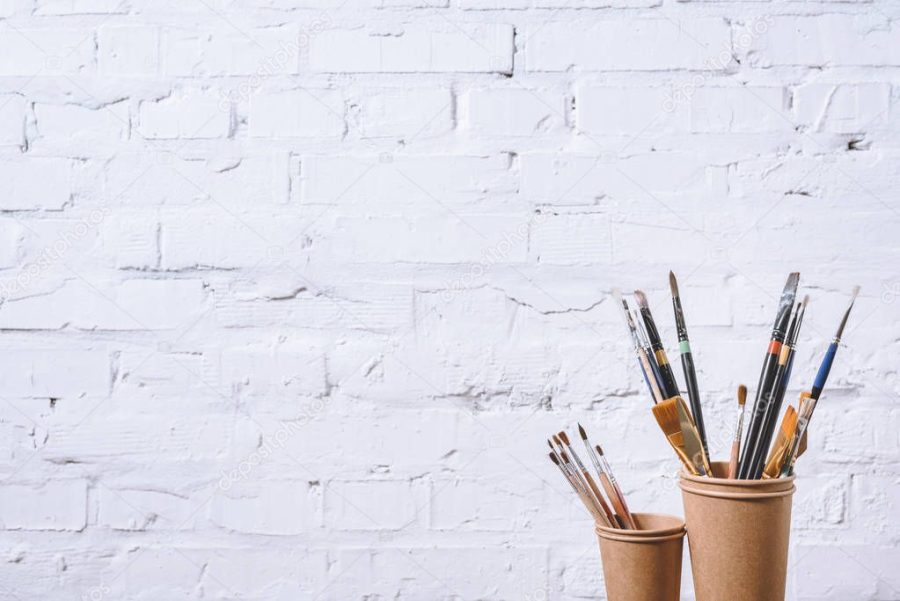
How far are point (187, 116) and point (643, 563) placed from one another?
699 millimetres

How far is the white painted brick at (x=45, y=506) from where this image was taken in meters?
0.93

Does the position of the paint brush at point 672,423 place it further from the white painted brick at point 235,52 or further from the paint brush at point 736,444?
the white painted brick at point 235,52

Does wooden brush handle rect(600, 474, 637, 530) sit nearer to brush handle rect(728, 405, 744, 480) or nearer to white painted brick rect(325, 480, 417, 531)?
brush handle rect(728, 405, 744, 480)

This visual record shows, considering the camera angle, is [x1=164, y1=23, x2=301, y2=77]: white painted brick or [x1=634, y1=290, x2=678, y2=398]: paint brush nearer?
[x1=634, y1=290, x2=678, y2=398]: paint brush

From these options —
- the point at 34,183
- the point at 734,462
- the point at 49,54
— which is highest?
the point at 49,54

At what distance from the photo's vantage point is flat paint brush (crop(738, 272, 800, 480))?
2.18 ft

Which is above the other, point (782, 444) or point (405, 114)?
point (405, 114)

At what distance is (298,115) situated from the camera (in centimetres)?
95

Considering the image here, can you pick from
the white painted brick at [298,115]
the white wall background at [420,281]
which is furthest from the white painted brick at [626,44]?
the white painted brick at [298,115]

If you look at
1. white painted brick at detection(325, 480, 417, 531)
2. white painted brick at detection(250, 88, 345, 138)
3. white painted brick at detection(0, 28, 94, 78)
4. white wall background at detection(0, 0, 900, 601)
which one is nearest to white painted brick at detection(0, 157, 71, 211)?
white wall background at detection(0, 0, 900, 601)

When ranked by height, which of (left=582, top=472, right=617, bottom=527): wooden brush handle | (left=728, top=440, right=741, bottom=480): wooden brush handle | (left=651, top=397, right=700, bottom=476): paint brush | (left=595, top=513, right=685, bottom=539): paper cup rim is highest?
(left=651, top=397, right=700, bottom=476): paint brush

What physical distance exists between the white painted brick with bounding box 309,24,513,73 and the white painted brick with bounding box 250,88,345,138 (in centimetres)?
4

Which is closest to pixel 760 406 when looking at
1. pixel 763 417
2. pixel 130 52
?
pixel 763 417

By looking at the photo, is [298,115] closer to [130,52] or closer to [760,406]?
[130,52]
